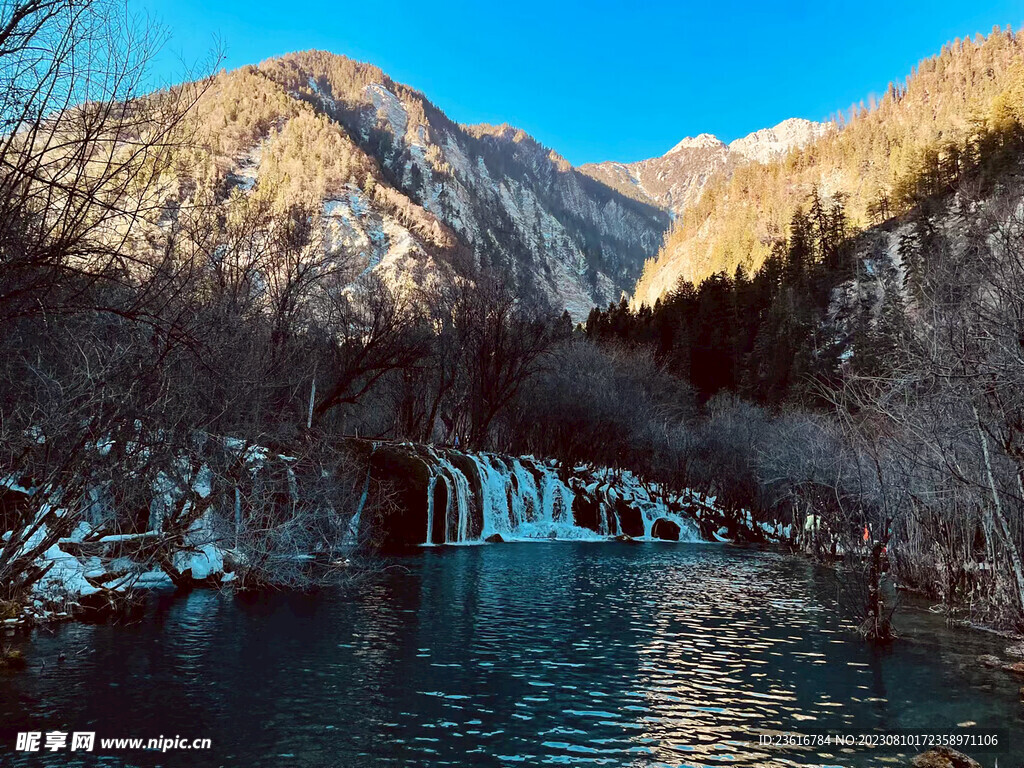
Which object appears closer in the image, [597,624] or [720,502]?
[597,624]

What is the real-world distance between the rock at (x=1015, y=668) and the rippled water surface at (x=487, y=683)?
15.5 inches

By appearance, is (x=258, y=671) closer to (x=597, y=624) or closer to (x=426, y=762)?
(x=426, y=762)

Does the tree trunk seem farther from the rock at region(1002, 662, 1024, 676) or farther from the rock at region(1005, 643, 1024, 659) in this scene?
the rock at region(1005, 643, 1024, 659)

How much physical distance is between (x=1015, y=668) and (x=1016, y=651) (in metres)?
1.20

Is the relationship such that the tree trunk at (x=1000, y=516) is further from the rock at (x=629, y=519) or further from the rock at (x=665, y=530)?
the rock at (x=665, y=530)

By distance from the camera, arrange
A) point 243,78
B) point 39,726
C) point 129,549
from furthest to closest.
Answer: point 243,78, point 129,549, point 39,726

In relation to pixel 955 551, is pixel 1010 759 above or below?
below

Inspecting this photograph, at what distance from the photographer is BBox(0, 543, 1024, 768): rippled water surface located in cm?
827

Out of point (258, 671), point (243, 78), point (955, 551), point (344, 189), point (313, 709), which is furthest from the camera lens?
point (243, 78)

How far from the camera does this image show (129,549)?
50.6ft

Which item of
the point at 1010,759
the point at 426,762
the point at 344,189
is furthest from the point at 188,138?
the point at 344,189

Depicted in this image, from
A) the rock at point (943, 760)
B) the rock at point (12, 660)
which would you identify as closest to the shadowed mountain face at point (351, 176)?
the rock at point (12, 660)

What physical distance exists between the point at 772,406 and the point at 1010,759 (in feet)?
223

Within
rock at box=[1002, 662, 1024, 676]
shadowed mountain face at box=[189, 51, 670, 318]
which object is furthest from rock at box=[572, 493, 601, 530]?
shadowed mountain face at box=[189, 51, 670, 318]
